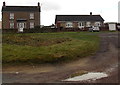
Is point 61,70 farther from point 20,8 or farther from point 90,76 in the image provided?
point 20,8

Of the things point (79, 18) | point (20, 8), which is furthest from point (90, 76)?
point (79, 18)

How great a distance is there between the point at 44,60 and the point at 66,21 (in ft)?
204

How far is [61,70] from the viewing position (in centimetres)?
1766

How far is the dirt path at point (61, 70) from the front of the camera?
15133mm

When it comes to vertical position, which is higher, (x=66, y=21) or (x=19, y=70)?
(x=66, y=21)

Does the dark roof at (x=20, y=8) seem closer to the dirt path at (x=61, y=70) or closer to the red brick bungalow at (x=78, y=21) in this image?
the red brick bungalow at (x=78, y=21)

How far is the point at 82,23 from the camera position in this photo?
82250mm

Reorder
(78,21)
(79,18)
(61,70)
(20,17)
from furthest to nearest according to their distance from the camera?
(79,18) → (78,21) → (20,17) → (61,70)

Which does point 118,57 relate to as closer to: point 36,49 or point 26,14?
point 36,49

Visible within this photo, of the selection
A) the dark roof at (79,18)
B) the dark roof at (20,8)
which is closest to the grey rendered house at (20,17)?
the dark roof at (20,8)

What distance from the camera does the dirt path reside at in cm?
1513

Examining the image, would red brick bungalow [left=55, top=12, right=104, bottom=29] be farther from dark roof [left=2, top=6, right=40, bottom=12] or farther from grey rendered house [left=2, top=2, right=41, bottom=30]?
dark roof [left=2, top=6, right=40, bottom=12]

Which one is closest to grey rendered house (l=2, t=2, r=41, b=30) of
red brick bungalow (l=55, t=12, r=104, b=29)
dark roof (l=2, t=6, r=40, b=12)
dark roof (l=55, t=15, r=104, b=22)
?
dark roof (l=2, t=6, r=40, b=12)

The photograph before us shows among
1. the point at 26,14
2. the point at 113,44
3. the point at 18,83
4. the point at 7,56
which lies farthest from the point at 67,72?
the point at 26,14
